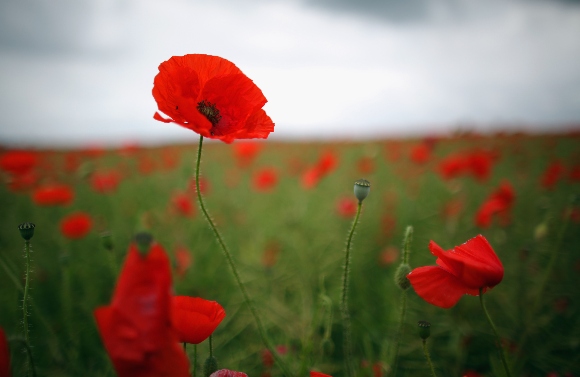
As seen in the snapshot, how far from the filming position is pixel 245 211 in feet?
12.7

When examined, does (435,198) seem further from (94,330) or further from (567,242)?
(94,330)

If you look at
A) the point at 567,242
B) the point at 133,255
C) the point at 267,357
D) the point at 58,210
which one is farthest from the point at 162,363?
the point at 58,210

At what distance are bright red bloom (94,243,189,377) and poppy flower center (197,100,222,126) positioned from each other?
565mm

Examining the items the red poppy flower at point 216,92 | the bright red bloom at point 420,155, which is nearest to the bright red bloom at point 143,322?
the red poppy flower at point 216,92

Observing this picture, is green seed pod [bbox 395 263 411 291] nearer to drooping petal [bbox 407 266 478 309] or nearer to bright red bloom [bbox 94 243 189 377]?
drooping petal [bbox 407 266 478 309]

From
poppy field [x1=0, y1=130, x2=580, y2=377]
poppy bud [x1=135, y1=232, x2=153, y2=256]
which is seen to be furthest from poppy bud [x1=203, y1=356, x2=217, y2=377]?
poppy bud [x1=135, y1=232, x2=153, y2=256]

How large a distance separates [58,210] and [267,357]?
136 inches

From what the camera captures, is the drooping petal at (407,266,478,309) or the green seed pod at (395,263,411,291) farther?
the green seed pod at (395,263,411,291)

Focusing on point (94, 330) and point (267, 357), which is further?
point (94, 330)

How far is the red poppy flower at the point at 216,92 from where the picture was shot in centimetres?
86

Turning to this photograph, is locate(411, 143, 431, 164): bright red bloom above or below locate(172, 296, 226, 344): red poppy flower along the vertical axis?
above

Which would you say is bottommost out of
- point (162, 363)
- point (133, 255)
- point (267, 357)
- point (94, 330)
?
point (94, 330)

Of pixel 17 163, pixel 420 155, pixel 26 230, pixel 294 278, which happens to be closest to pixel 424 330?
pixel 26 230

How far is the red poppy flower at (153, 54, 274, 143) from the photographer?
864 millimetres
